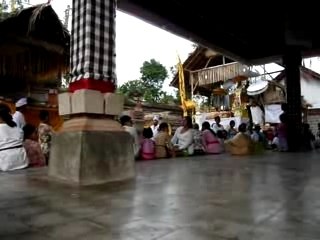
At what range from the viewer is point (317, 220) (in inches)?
97.3

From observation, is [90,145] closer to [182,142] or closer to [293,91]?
[182,142]

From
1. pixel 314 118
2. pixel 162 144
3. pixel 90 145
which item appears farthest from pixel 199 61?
pixel 90 145

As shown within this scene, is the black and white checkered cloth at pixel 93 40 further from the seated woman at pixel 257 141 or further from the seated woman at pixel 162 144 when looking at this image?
the seated woman at pixel 257 141

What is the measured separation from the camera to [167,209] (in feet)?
9.39

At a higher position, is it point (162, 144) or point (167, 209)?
point (162, 144)

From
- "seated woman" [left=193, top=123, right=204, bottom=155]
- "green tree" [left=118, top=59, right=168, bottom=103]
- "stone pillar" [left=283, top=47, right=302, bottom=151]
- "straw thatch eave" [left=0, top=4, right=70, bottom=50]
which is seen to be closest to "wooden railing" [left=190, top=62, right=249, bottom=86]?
"stone pillar" [left=283, top=47, right=302, bottom=151]

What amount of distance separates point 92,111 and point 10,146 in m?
1.71

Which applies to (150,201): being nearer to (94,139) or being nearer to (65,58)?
(94,139)

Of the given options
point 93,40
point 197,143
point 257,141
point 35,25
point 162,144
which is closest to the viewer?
point 93,40

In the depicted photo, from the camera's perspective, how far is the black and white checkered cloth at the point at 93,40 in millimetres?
4668

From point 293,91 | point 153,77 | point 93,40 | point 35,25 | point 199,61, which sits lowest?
point 293,91

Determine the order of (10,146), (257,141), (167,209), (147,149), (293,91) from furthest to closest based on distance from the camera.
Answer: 1. (293,91)
2. (257,141)
3. (147,149)
4. (10,146)
5. (167,209)

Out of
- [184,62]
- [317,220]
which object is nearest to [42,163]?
[317,220]

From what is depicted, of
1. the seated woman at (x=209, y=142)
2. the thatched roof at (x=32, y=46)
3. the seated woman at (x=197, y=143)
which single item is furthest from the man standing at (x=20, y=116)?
the seated woman at (x=209, y=142)
